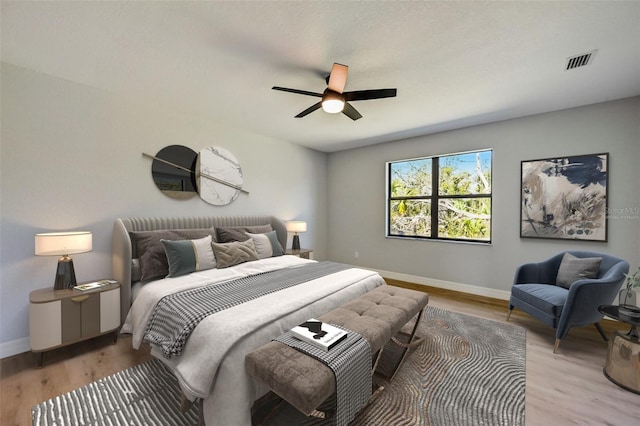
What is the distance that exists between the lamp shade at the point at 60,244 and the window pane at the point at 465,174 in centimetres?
474

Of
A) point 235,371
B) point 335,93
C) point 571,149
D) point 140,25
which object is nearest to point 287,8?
point 335,93

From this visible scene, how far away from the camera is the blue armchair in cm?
223

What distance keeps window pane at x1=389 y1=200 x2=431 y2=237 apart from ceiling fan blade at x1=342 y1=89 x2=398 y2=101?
2.81 meters

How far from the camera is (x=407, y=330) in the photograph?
8.93ft

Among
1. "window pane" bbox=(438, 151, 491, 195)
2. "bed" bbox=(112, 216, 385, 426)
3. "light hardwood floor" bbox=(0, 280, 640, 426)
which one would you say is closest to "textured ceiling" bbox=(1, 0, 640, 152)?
"window pane" bbox=(438, 151, 491, 195)

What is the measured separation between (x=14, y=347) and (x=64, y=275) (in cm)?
73

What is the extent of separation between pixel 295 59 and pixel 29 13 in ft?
5.83

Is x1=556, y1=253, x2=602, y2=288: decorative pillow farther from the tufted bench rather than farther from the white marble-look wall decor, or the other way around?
the white marble-look wall decor

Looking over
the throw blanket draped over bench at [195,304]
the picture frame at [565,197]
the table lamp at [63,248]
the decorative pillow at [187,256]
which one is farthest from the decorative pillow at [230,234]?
the picture frame at [565,197]

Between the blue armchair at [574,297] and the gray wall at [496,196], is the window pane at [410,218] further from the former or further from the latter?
the blue armchair at [574,297]

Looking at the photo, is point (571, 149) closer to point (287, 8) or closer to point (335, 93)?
point (335, 93)

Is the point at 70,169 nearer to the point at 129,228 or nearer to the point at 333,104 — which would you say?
the point at 129,228

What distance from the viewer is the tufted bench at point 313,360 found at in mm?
1166

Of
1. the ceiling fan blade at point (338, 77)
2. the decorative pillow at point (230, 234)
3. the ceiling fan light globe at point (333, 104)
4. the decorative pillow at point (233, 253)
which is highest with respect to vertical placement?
the ceiling fan blade at point (338, 77)
